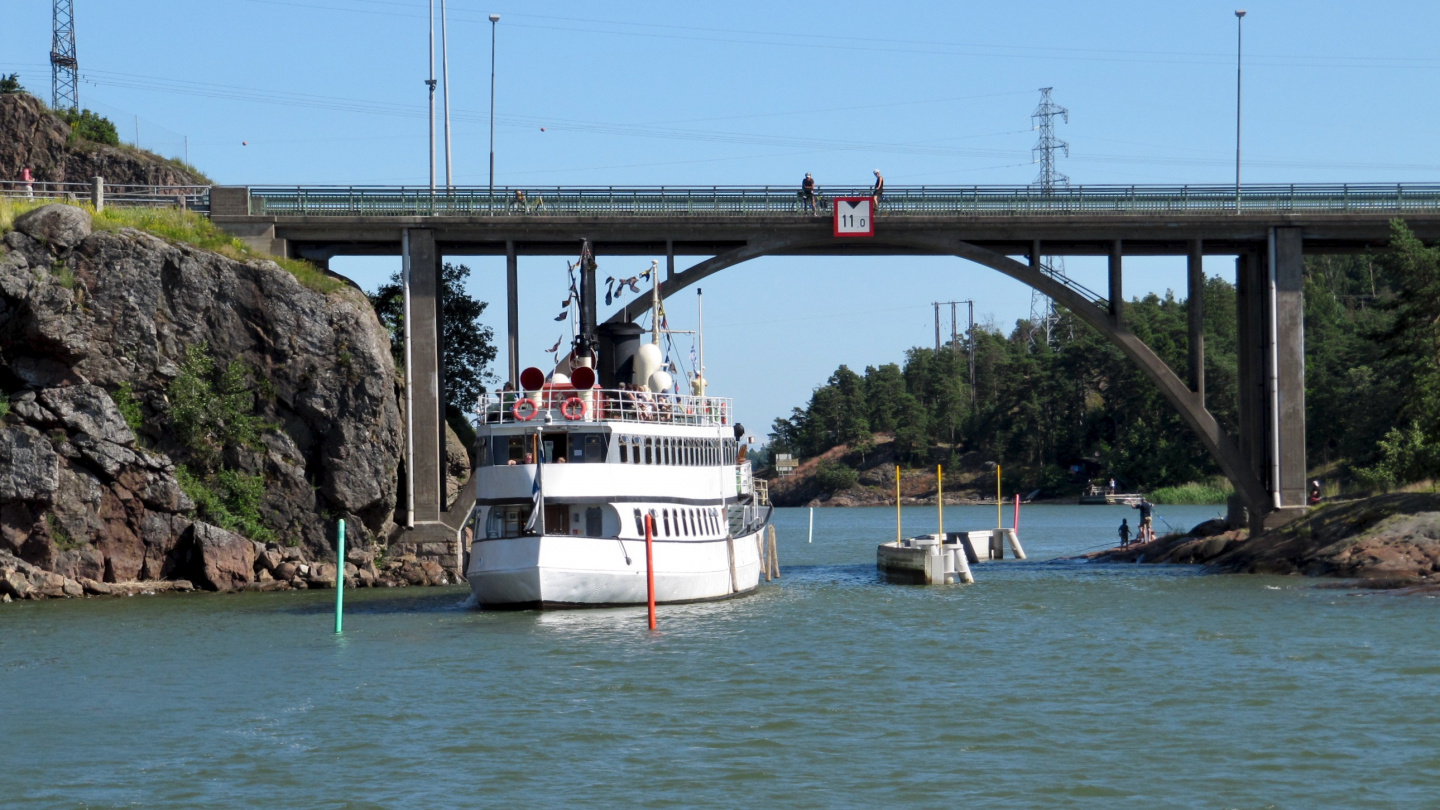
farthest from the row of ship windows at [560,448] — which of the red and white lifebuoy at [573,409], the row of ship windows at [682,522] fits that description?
the row of ship windows at [682,522]

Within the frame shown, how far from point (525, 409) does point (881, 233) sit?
1943 cm

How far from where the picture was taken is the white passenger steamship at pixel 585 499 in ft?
141

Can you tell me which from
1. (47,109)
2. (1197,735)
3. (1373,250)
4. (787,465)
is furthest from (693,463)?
(787,465)

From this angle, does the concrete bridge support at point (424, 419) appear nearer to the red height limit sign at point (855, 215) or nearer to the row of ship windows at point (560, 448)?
the row of ship windows at point (560, 448)

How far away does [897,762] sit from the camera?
2517 cm

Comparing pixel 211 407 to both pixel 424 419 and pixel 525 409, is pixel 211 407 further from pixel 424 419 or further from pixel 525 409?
pixel 525 409

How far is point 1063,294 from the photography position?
5850 centimetres

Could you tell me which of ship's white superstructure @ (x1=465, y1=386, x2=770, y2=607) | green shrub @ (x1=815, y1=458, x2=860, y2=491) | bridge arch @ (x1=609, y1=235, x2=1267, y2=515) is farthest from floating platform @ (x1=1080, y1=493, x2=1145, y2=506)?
ship's white superstructure @ (x1=465, y1=386, x2=770, y2=607)

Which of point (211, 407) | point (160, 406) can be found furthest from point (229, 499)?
point (160, 406)

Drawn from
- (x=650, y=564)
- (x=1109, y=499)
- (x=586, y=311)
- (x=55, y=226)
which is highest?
(x=55, y=226)

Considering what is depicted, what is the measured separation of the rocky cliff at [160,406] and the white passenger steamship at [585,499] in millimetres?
10120

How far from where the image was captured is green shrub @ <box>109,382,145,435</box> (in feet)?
174

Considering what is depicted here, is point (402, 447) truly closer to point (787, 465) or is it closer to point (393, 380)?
point (393, 380)

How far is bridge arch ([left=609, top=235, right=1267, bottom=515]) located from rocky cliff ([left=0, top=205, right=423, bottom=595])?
12549mm
